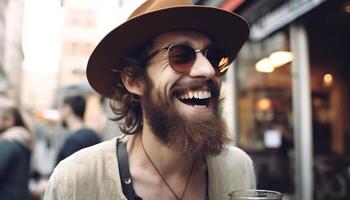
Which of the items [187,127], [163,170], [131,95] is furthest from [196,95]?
[131,95]

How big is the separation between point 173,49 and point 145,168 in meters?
0.52

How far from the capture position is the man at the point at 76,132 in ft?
15.8

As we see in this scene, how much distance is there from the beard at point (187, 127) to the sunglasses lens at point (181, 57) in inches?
3.2

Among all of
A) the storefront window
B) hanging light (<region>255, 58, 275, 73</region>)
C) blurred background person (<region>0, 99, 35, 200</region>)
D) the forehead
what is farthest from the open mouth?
hanging light (<region>255, 58, 275, 73</region>)

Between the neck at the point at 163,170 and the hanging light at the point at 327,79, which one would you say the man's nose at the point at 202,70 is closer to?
the neck at the point at 163,170

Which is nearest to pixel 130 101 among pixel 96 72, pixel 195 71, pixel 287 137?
pixel 96 72

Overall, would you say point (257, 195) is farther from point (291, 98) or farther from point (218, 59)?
point (291, 98)

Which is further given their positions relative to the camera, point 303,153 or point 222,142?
point 303,153

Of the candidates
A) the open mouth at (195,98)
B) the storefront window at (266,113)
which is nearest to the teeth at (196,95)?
the open mouth at (195,98)

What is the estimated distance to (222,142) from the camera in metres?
1.71

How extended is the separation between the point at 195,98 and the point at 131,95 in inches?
19.2

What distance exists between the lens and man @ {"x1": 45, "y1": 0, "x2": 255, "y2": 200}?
1603 mm

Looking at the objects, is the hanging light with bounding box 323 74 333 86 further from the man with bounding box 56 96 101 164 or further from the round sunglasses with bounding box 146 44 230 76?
the round sunglasses with bounding box 146 44 230 76

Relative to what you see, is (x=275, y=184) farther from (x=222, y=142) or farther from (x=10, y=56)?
(x=10, y=56)
